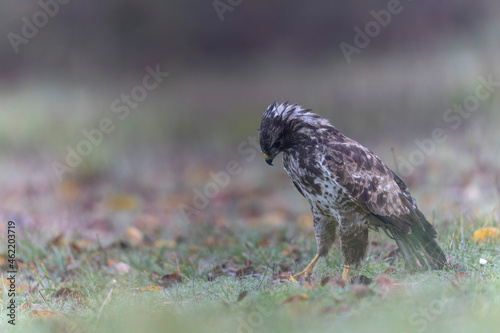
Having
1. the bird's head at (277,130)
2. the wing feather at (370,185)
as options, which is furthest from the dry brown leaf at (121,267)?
the wing feather at (370,185)

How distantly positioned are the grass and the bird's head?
917 millimetres

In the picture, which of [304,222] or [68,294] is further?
[304,222]

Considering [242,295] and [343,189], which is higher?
[343,189]

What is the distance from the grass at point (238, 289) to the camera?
11.6 ft

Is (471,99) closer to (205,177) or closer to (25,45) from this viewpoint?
(205,177)

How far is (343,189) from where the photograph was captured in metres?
4.53

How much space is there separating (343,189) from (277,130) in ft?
1.99

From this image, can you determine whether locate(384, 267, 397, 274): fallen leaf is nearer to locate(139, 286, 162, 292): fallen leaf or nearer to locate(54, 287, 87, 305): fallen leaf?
locate(139, 286, 162, 292): fallen leaf

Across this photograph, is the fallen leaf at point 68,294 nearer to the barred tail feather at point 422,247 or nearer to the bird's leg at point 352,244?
the bird's leg at point 352,244

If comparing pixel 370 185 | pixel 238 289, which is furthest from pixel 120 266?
pixel 370 185

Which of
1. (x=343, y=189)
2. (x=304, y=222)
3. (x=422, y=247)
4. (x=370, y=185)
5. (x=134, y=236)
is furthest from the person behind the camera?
(x=304, y=222)

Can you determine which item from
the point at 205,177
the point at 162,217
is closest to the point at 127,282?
the point at 162,217

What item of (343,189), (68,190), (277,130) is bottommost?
(68,190)

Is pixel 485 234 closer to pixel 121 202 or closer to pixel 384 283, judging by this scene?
pixel 384 283
